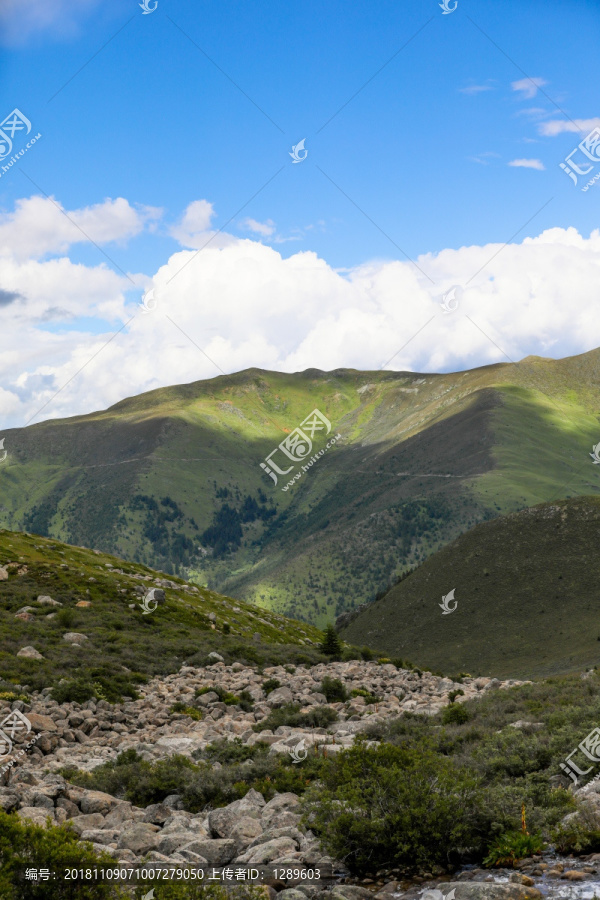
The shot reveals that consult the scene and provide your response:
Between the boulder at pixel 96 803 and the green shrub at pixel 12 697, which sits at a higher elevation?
the green shrub at pixel 12 697

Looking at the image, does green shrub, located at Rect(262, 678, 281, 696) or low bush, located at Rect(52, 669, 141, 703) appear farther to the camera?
green shrub, located at Rect(262, 678, 281, 696)

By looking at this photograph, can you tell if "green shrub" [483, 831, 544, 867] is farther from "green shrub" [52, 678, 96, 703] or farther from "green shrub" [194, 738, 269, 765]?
"green shrub" [52, 678, 96, 703]

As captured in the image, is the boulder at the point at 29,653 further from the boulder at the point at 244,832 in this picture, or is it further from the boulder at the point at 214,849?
the boulder at the point at 214,849

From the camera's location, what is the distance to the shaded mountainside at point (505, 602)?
59344mm

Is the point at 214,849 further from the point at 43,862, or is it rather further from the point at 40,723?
the point at 40,723

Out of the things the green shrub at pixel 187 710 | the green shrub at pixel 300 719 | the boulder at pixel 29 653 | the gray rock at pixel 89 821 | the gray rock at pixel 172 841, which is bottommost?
the gray rock at pixel 172 841

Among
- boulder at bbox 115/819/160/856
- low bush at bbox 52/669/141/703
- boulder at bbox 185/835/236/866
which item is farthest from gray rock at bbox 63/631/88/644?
boulder at bbox 185/835/236/866

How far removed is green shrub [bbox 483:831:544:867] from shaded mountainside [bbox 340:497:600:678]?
1707 inches

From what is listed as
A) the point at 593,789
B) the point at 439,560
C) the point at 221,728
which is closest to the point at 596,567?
the point at 439,560

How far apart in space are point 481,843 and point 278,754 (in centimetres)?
609

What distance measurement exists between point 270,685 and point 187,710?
396cm

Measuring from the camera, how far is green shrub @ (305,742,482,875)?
24.9 ft

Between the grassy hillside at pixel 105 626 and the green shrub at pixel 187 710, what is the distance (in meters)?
2.07
